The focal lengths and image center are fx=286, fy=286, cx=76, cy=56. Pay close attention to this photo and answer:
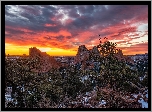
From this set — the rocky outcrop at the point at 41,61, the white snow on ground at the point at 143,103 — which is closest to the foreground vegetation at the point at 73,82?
the rocky outcrop at the point at 41,61

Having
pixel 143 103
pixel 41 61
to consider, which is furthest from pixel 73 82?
pixel 143 103

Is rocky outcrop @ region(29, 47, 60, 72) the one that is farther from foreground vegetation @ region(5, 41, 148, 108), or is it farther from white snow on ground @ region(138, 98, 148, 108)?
white snow on ground @ region(138, 98, 148, 108)

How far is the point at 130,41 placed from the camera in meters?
5.01

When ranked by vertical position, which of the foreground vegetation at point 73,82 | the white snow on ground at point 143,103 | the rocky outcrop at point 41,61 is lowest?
the white snow on ground at point 143,103

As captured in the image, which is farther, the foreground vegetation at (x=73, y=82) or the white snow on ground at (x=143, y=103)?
the foreground vegetation at (x=73, y=82)

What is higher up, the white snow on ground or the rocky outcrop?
the rocky outcrop

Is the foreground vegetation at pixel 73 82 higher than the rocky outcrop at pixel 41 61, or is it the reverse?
the rocky outcrop at pixel 41 61

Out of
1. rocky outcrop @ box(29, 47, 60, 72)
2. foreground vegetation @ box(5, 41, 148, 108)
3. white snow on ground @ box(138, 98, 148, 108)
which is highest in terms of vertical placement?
rocky outcrop @ box(29, 47, 60, 72)

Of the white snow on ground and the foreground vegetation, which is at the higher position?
the foreground vegetation

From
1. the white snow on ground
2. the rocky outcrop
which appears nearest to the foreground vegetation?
the rocky outcrop

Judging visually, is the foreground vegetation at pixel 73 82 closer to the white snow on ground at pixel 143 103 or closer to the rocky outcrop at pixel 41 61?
the rocky outcrop at pixel 41 61

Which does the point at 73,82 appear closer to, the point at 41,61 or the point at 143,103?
the point at 41,61

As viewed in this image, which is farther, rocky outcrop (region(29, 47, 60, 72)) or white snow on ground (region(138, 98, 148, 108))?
rocky outcrop (region(29, 47, 60, 72))

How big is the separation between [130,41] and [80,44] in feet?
2.89
